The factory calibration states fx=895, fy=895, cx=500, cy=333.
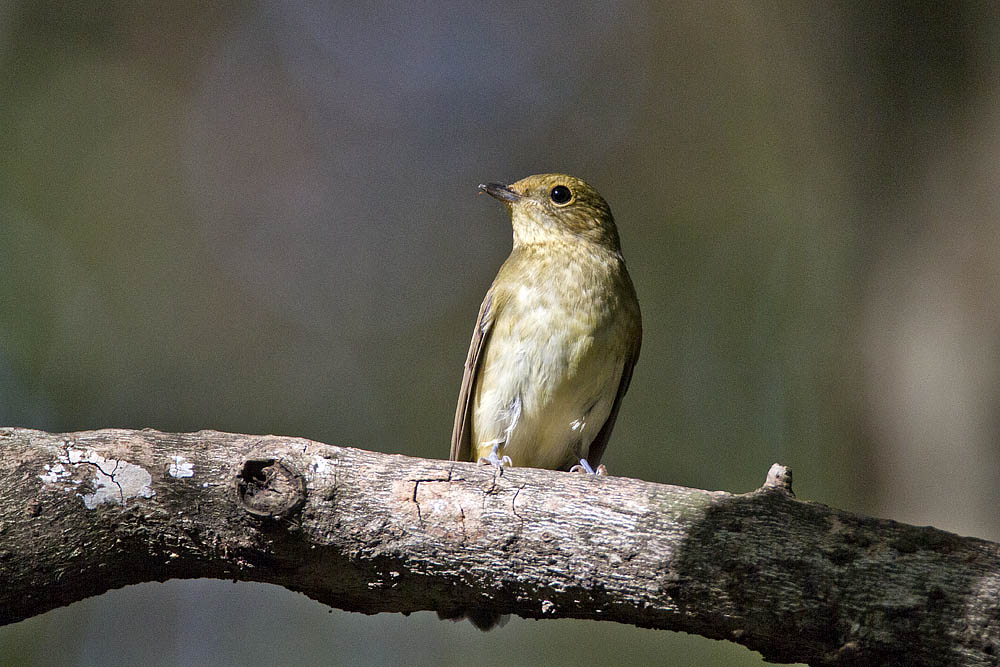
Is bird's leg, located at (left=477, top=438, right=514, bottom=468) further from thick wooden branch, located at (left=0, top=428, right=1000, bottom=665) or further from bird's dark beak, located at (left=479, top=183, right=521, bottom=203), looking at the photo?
thick wooden branch, located at (left=0, top=428, right=1000, bottom=665)

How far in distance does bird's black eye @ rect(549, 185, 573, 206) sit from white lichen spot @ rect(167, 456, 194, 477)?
285 centimetres

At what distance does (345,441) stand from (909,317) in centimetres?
473

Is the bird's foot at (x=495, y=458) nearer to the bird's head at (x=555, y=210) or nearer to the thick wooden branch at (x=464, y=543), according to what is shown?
the bird's head at (x=555, y=210)

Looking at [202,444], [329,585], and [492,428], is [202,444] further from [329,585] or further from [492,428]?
[492,428]

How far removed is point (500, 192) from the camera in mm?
4938

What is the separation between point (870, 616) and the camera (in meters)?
2.26

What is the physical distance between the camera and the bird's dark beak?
16.1 feet

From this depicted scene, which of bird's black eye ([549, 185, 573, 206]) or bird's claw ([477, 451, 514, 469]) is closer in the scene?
bird's claw ([477, 451, 514, 469])

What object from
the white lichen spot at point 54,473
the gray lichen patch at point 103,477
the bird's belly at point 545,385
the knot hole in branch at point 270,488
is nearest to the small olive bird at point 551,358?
the bird's belly at point 545,385

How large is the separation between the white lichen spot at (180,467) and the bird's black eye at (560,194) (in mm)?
2852

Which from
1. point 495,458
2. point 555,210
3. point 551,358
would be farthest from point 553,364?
point 555,210

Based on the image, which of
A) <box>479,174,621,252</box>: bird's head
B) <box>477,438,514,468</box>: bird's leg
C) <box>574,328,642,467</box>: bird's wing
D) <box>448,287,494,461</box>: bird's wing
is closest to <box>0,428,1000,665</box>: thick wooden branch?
<box>477,438,514,468</box>: bird's leg

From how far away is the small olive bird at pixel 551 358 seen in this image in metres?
4.25

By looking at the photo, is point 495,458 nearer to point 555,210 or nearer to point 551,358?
point 551,358
